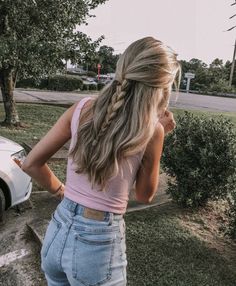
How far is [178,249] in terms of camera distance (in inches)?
154

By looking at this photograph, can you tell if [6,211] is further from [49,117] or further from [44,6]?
[49,117]

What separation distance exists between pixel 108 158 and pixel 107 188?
14 cm

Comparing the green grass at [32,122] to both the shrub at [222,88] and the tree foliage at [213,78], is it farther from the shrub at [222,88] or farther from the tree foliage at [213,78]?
the shrub at [222,88]

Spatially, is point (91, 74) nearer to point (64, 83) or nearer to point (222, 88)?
point (222, 88)

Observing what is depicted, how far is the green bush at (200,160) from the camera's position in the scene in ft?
15.1

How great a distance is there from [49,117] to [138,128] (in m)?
10.5

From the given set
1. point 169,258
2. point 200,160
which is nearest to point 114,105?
point 169,258

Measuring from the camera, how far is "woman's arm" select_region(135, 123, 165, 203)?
1660mm

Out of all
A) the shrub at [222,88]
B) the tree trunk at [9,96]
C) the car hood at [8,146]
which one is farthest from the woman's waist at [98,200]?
the shrub at [222,88]

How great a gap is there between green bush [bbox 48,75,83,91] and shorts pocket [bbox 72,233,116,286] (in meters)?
28.1

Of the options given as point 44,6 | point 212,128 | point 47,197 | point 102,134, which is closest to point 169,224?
point 212,128

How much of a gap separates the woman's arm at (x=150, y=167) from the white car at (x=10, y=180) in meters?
3.03

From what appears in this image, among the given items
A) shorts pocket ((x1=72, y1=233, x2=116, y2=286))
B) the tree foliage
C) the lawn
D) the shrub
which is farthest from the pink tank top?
the shrub

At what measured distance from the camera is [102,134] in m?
1.62
